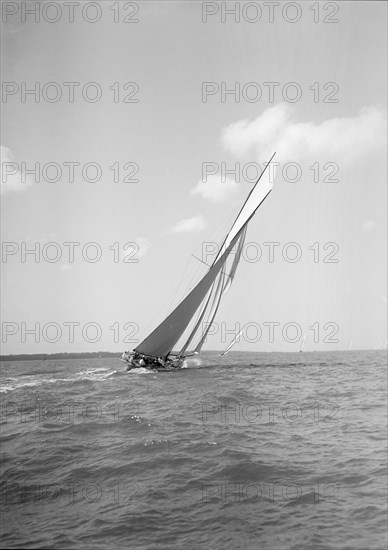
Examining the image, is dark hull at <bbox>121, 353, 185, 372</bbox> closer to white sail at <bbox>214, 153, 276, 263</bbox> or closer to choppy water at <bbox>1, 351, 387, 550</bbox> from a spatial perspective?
white sail at <bbox>214, 153, 276, 263</bbox>

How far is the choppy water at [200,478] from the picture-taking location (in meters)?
6.14

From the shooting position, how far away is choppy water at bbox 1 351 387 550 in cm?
614

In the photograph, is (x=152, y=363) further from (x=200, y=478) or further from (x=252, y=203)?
(x=200, y=478)

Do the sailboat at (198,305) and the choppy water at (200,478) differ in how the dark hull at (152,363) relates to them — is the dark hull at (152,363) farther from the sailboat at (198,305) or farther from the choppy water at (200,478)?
the choppy water at (200,478)

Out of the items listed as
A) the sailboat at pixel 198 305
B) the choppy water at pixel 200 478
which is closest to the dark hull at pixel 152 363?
the sailboat at pixel 198 305

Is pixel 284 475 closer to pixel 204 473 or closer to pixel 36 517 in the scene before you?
pixel 204 473

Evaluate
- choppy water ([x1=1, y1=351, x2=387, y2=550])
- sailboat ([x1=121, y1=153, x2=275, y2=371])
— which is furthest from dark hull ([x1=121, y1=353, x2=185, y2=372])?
choppy water ([x1=1, y1=351, x2=387, y2=550])

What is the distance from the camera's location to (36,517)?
696cm

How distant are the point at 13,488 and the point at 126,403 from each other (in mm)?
10171

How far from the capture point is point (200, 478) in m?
8.36

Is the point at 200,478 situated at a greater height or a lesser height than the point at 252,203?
lesser

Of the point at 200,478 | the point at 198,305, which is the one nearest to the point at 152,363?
the point at 198,305

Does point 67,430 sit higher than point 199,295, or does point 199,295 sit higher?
point 199,295

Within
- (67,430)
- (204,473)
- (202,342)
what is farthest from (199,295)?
(204,473)
